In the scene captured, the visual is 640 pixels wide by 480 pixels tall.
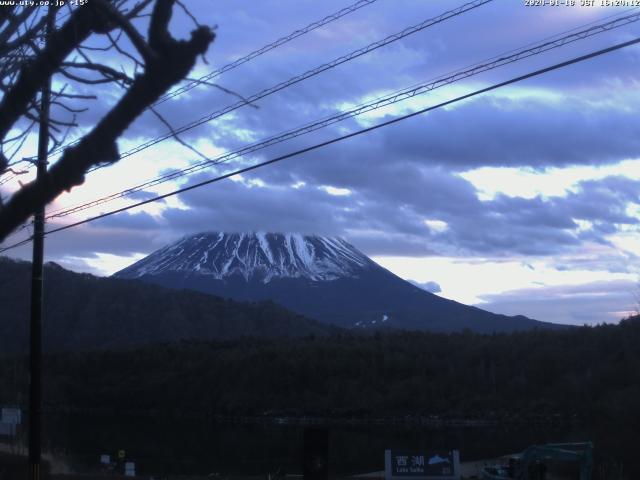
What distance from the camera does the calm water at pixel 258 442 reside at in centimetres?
3575

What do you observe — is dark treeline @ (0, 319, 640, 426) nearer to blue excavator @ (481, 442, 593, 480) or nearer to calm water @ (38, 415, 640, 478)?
calm water @ (38, 415, 640, 478)

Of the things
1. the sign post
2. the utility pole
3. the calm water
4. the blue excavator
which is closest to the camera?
the sign post

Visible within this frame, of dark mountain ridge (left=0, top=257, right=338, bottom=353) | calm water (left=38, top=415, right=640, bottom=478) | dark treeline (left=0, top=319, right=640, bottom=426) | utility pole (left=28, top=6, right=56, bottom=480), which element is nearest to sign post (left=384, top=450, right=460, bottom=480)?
utility pole (left=28, top=6, right=56, bottom=480)

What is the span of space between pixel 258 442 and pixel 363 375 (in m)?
29.3

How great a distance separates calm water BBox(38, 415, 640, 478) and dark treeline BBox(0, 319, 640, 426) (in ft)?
27.6

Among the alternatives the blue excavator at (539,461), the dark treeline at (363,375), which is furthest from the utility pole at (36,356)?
the dark treeline at (363,375)

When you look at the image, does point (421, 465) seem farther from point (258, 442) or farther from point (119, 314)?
point (119, 314)

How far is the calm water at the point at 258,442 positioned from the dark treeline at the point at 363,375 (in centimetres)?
842

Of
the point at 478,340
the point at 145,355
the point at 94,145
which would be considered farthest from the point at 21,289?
the point at 94,145

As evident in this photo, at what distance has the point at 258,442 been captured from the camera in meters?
50.9

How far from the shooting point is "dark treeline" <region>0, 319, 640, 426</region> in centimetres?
6881

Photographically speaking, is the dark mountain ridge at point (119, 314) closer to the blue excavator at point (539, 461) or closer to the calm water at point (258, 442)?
the calm water at point (258, 442)

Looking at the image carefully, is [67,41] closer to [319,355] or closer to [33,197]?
[33,197]

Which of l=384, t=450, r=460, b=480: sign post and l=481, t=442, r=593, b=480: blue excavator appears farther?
l=481, t=442, r=593, b=480: blue excavator
